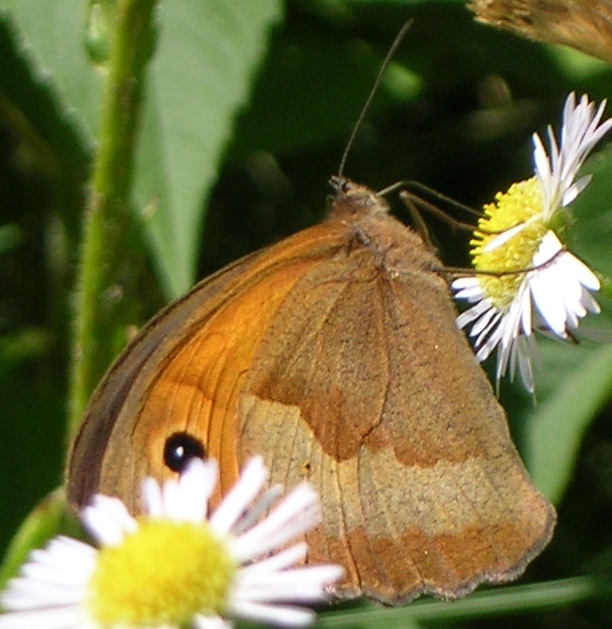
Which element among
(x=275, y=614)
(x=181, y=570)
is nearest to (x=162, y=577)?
(x=181, y=570)

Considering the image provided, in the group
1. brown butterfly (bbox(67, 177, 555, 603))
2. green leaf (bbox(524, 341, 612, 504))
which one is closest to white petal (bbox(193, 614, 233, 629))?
brown butterfly (bbox(67, 177, 555, 603))

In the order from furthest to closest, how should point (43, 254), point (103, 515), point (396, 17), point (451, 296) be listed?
point (43, 254)
point (396, 17)
point (451, 296)
point (103, 515)

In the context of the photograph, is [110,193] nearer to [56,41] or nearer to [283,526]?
[56,41]

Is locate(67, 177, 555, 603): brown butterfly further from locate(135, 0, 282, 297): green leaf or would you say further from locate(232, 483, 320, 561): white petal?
locate(232, 483, 320, 561): white petal

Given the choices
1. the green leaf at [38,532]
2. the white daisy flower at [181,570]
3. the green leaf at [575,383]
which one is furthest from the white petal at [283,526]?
the green leaf at [575,383]

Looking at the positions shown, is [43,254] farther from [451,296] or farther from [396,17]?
[451,296]

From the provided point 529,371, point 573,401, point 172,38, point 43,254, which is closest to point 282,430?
point 529,371

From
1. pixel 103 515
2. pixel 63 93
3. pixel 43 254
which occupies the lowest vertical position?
pixel 103 515

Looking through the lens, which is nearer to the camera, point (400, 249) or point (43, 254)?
point (400, 249)
